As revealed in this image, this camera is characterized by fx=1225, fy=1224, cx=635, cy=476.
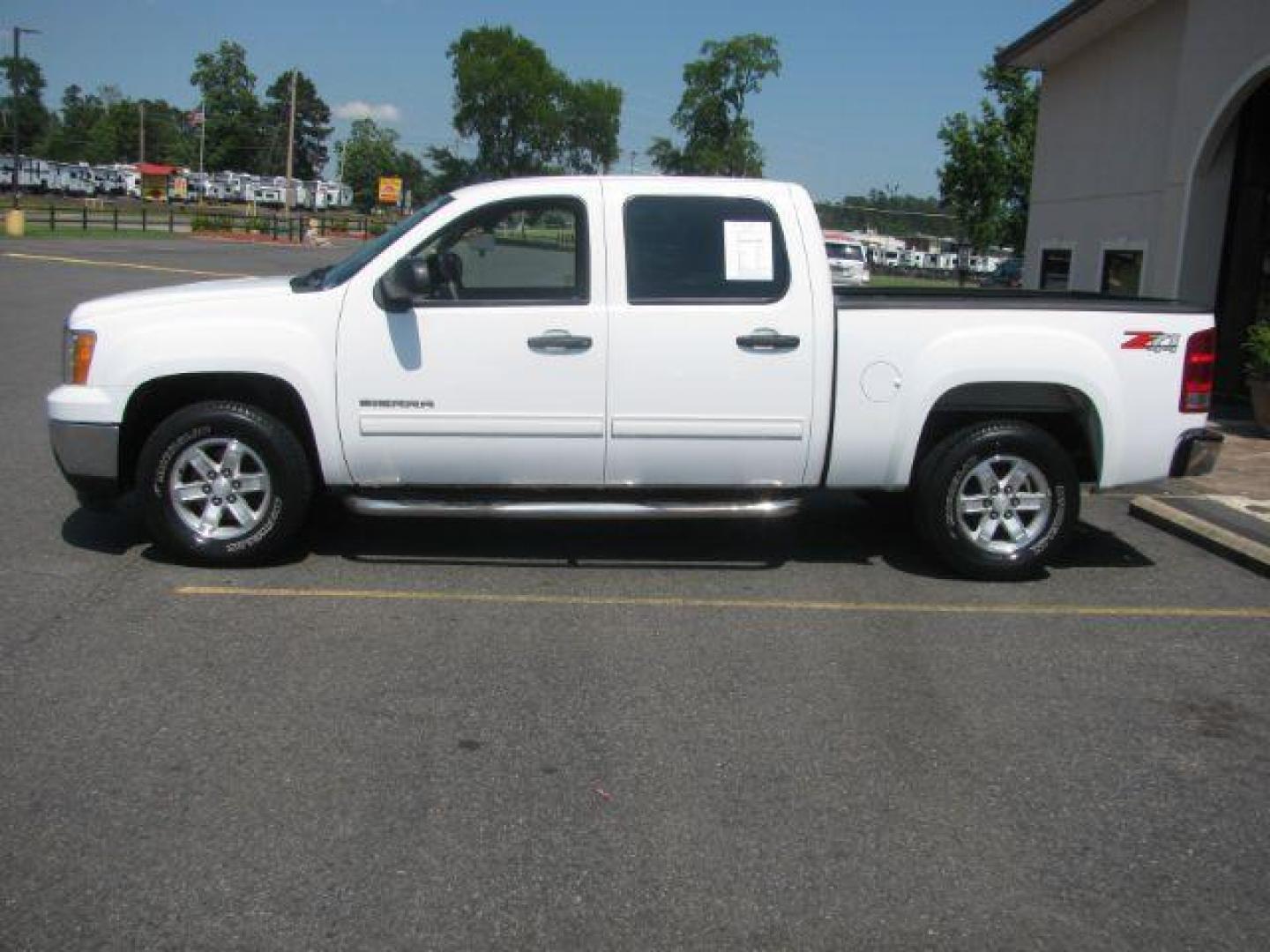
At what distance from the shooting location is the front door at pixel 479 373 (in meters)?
6.17

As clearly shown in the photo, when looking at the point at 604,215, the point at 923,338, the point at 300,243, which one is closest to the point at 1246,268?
A: the point at 923,338

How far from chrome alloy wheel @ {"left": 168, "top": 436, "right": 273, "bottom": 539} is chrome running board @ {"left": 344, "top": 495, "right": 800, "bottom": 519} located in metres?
0.47

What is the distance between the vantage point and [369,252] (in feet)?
21.0

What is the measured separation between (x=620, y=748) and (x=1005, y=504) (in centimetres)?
314

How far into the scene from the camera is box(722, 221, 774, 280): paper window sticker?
20.7ft

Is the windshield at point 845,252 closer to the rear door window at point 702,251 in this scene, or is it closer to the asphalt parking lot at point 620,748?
the asphalt parking lot at point 620,748

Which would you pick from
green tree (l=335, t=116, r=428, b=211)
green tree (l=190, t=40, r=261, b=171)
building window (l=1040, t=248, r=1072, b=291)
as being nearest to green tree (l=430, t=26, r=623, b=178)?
green tree (l=335, t=116, r=428, b=211)

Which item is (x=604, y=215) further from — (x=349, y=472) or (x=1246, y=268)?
(x=1246, y=268)

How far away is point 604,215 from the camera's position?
630 centimetres

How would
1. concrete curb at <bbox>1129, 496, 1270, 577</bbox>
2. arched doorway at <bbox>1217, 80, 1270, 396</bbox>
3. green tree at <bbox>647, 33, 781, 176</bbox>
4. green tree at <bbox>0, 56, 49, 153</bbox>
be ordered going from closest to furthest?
concrete curb at <bbox>1129, 496, 1270, 577</bbox>, arched doorway at <bbox>1217, 80, 1270, 396</bbox>, green tree at <bbox>647, 33, 781, 176</bbox>, green tree at <bbox>0, 56, 49, 153</bbox>

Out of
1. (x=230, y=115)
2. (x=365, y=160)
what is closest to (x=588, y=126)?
(x=365, y=160)

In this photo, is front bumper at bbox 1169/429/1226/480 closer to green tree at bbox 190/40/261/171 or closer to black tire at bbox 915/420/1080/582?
black tire at bbox 915/420/1080/582

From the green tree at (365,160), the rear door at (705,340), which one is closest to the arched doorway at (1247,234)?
the rear door at (705,340)

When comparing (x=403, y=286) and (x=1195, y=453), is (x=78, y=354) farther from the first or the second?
(x=1195, y=453)
